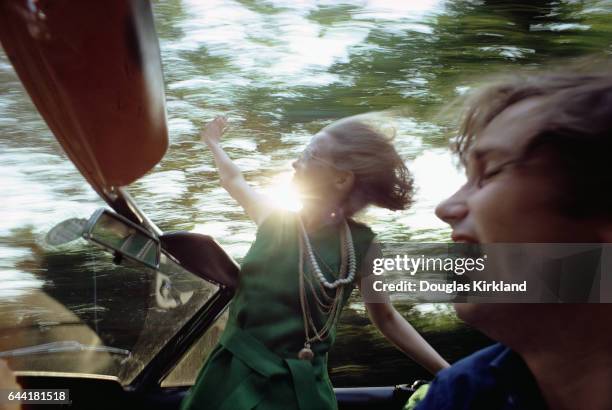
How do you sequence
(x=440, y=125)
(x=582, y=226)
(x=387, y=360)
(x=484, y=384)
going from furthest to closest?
1. (x=387, y=360)
2. (x=440, y=125)
3. (x=484, y=384)
4. (x=582, y=226)

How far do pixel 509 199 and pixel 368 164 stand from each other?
1082 mm

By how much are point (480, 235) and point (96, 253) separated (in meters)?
1.25

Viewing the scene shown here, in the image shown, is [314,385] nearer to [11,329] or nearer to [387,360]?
[11,329]

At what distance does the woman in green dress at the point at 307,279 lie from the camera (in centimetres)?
147

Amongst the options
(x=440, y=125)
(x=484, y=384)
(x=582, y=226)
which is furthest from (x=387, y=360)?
(x=582, y=226)

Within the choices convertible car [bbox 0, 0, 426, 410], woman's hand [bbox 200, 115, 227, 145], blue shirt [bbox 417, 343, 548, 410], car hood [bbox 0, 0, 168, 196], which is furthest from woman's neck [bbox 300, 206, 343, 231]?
blue shirt [bbox 417, 343, 548, 410]

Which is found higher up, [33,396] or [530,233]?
[530,233]

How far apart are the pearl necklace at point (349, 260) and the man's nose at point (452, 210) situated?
915mm

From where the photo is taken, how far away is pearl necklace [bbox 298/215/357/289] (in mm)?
1575

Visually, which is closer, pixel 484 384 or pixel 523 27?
pixel 484 384

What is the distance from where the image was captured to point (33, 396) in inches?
57.2

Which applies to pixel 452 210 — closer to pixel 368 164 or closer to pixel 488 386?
pixel 488 386

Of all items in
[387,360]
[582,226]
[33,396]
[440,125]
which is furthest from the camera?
[387,360]

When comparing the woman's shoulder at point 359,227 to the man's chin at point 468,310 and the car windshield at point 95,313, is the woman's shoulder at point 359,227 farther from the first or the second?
the man's chin at point 468,310
